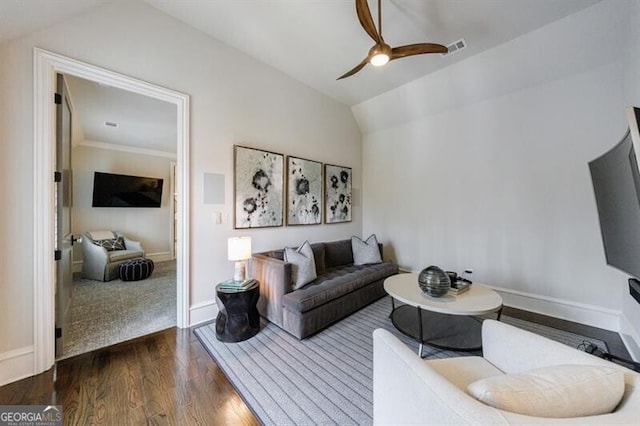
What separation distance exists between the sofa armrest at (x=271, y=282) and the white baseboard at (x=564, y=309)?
2986 mm

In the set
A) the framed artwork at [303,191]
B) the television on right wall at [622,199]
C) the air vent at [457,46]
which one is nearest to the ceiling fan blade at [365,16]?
the air vent at [457,46]

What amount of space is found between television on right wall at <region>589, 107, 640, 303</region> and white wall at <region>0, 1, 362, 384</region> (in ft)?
10.6

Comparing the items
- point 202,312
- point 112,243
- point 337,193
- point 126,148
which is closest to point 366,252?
point 337,193

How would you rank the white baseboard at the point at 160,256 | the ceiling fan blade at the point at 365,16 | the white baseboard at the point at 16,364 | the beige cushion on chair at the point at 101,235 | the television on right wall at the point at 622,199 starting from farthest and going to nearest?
the white baseboard at the point at 160,256, the beige cushion on chair at the point at 101,235, the ceiling fan blade at the point at 365,16, the white baseboard at the point at 16,364, the television on right wall at the point at 622,199

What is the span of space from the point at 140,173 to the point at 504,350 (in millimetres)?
7085

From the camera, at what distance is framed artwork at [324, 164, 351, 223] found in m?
4.40

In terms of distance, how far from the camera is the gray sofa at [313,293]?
248cm

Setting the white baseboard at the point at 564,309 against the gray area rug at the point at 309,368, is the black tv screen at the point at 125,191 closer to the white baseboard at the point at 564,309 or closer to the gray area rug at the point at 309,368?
the gray area rug at the point at 309,368

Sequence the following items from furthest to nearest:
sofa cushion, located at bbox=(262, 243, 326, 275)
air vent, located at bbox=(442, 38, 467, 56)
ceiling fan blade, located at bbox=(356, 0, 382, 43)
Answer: sofa cushion, located at bbox=(262, 243, 326, 275) < air vent, located at bbox=(442, 38, 467, 56) < ceiling fan blade, located at bbox=(356, 0, 382, 43)

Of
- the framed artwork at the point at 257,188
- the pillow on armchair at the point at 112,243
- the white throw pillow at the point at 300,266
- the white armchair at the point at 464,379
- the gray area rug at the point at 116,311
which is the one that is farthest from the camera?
the pillow on armchair at the point at 112,243

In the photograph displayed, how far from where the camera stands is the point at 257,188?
3332 mm

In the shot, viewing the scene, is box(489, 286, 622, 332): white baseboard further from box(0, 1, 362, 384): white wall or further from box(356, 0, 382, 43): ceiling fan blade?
box(356, 0, 382, 43): ceiling fan blade

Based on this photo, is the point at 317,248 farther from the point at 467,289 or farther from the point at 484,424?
the point at 484,424

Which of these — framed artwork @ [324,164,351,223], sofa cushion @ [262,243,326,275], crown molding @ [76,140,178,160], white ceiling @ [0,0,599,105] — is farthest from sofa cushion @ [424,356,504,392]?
crown molding @ [76,140,178,160]
